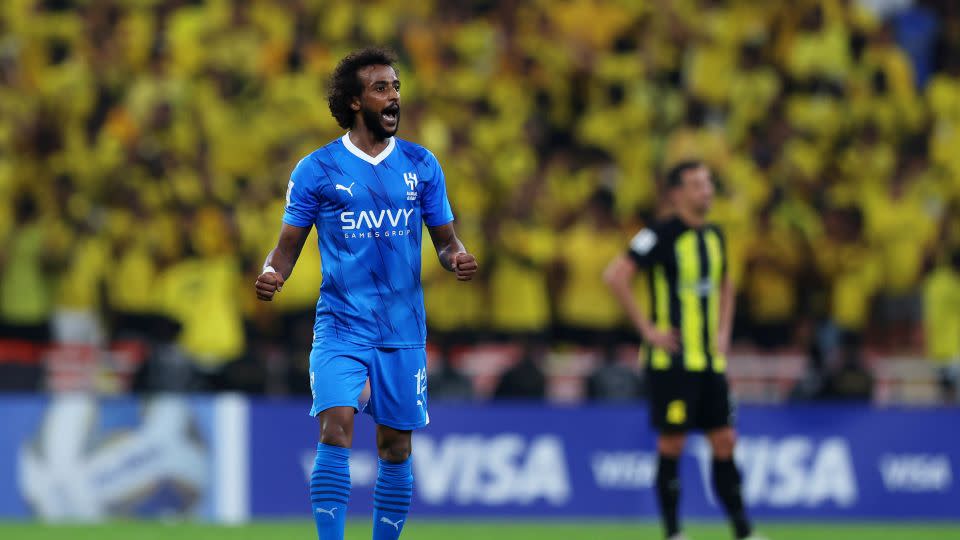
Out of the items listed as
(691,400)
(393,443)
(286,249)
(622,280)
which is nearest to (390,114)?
(286,249)

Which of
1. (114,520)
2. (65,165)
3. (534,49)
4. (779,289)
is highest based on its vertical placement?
(534,49)

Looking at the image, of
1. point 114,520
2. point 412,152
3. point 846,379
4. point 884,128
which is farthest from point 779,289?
point 412,152

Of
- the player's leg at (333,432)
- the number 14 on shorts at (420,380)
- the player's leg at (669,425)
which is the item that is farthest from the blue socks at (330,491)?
the player's leg at (669,425)

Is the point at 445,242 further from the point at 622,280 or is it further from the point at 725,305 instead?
the point at 725,305

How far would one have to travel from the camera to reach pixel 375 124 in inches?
297

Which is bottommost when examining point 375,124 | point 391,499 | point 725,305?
point 391,499

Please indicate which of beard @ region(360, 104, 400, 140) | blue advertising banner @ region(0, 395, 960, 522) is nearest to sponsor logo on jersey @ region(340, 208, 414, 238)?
beard @ region(360, 104, 400, 140)

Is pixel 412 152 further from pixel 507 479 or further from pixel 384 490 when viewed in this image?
pixel 507 479

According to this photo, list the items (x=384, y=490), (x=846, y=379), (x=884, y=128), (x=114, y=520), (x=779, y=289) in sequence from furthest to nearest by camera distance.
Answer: (x=884, y=128) → (x=779, y=289) → (x=846, y=379) → (x=114, y=520) → (x=384, y=490)

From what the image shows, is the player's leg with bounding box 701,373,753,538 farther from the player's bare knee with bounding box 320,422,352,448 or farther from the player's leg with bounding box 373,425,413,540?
the player's bare knee with bounding box 320,422,352,448

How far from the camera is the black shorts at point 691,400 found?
10.3m

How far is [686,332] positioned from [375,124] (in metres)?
3.47

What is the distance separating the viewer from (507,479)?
13641 millimetres

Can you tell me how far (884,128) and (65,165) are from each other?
26.4ft
